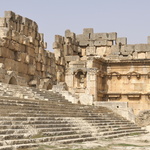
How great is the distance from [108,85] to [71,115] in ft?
53.1

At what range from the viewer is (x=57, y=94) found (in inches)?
902

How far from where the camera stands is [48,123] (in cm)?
1436

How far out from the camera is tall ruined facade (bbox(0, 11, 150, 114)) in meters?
24.1

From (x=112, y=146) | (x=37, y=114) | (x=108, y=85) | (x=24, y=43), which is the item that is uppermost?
(x=24, y=43)

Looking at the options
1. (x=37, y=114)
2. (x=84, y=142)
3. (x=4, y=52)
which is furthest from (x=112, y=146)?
(x=4, y=52)

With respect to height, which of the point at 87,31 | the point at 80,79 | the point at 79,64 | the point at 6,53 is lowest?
the point at 80,79

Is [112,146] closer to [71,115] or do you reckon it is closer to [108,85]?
[71,115]

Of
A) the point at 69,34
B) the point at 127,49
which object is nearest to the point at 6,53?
the point at 69,34

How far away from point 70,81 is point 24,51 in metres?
8.03

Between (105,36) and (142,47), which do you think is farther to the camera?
(105,36)

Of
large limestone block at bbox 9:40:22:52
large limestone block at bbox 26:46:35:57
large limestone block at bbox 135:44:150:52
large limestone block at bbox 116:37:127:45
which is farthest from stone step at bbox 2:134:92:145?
large limestone block at bbox 116:37:127:45

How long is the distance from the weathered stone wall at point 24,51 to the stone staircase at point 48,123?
351 centimetres

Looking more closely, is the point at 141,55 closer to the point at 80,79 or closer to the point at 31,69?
the point at 80,79

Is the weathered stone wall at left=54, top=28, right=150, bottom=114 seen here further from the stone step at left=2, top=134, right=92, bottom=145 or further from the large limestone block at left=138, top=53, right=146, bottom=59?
the stone step at left=2, top=134, right=92, bottom=145
